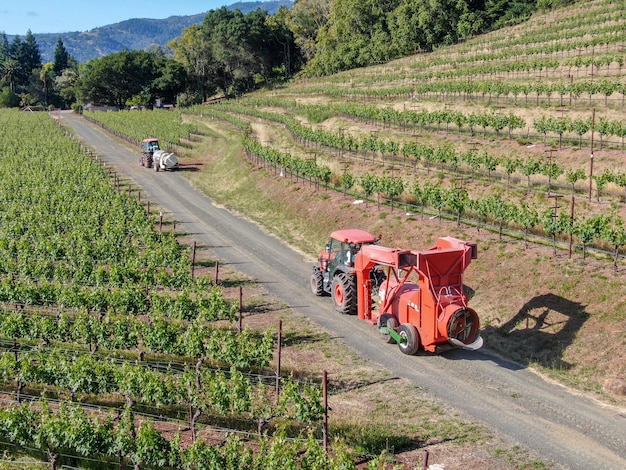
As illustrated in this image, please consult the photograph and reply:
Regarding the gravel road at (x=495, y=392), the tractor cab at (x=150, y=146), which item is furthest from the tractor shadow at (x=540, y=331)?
the tractor cab at (x=150, y=146)

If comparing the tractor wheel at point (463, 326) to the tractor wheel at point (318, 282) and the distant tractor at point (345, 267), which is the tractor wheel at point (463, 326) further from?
the tractor wheel at point (318, 282)

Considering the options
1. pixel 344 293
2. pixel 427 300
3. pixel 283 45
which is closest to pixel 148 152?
pixel 344 293

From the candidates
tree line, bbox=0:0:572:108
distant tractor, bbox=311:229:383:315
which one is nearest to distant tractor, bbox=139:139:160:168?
distant tractor, bbox=311:229:383:315

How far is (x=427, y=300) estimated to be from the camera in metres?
19.4

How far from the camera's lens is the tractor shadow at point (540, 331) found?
67.4 feet

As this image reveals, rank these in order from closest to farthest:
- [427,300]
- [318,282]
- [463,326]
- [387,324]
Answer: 1. [463,326]
2. [427,300]
3. [387,324]
4. [318,282]

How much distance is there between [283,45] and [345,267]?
117 m

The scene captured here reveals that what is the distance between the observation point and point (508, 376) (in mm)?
19312

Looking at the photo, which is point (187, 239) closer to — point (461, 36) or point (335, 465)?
point (335, 465)

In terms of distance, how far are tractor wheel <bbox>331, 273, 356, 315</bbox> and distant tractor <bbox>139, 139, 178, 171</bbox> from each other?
3731 centimetres

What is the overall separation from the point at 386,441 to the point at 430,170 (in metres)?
30.1

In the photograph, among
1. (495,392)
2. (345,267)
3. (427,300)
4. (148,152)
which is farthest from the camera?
(148,152)

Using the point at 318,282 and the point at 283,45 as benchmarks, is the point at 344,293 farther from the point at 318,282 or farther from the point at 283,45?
the point at 283,45

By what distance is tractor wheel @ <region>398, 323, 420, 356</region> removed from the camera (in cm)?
2009
